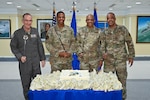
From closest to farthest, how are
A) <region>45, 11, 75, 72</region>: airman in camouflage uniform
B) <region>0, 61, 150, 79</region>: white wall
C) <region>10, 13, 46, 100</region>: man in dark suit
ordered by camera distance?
<region>10, 13, 46, 100</region>: man in dark suit → <region>45, 11, 75, 72</region>: airman in camouflage uniform → <region>0, 61, 150, 79</region>: white wall

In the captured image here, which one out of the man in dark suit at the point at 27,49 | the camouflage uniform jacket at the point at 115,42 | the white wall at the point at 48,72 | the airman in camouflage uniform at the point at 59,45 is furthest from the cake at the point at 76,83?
the white wall at the point at 48,72

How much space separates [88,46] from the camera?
3.75 metres

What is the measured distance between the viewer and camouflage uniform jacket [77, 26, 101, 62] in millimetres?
3748

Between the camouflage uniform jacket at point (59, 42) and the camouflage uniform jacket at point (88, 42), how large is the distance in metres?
0.16

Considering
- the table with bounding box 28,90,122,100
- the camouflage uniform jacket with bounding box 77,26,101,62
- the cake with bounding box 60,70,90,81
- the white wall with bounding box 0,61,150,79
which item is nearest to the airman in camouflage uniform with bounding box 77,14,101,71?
the camouflage uniform jacket with bounding box 77,26,101,62

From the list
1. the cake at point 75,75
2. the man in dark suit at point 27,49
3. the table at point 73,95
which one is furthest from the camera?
the man in dark suit at point 27,49

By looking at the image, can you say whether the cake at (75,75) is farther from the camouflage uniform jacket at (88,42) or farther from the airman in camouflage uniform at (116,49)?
the airman in camouflage uniform at (116,49)

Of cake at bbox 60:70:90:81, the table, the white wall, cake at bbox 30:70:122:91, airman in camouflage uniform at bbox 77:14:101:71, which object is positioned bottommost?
the white wall

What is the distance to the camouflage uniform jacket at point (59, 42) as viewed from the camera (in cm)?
372

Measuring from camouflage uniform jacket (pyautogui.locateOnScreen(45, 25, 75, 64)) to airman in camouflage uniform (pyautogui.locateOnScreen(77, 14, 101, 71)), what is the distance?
0.52 ft

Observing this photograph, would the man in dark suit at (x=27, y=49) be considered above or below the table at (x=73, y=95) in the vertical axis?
above

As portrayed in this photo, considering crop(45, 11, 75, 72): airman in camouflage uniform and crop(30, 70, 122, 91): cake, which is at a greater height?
crop(45, 11, 75, 72): airman in camouflage uniform

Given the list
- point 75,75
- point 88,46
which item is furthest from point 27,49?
point 75,75

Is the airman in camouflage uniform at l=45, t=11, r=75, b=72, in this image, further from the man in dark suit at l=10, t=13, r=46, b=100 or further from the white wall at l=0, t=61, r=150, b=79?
the white wall at l=0, t=61, r=150, b=79
